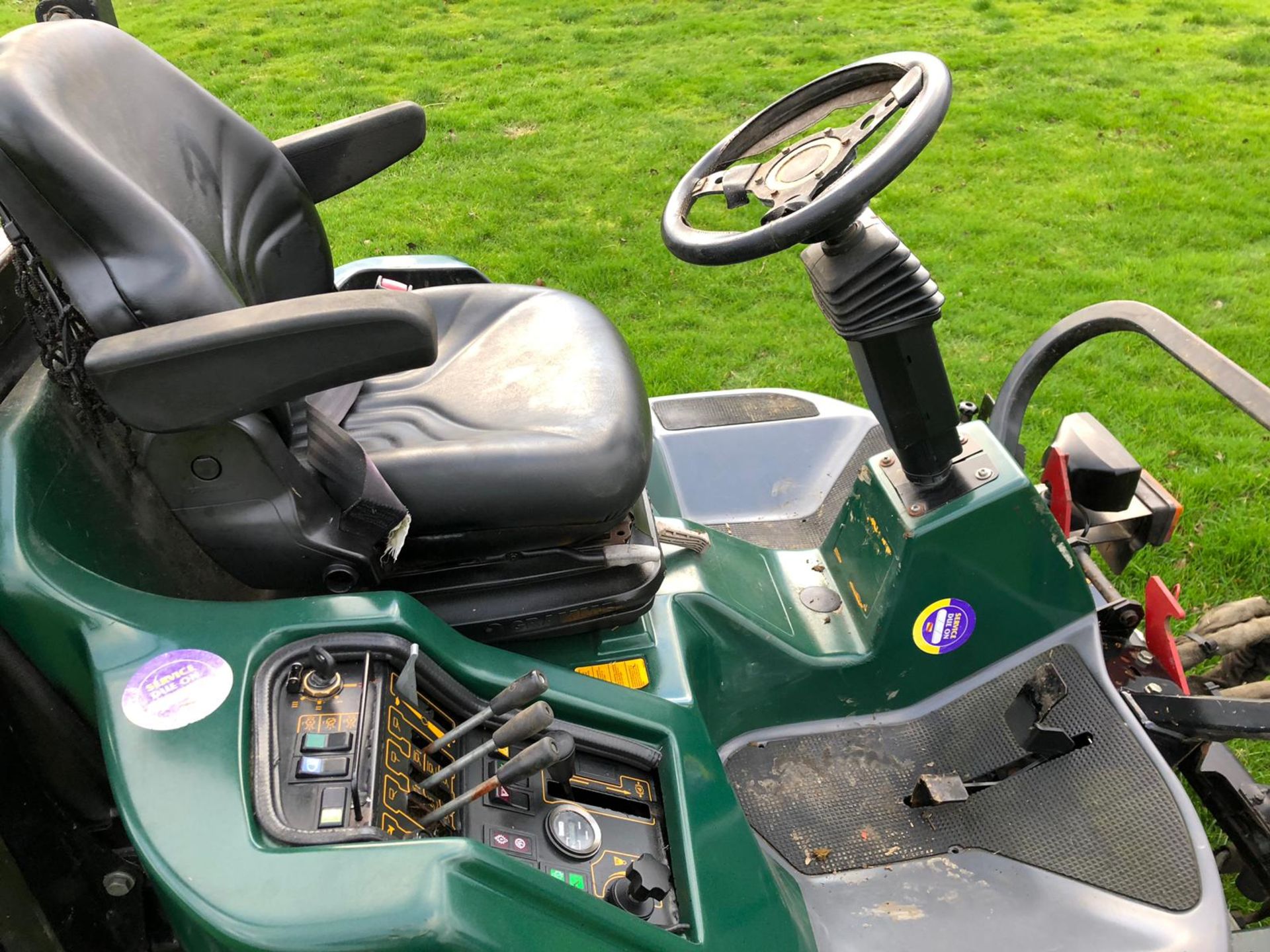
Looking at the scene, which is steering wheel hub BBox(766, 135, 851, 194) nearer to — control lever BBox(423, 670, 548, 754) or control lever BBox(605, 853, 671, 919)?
control lever BBox(423, 670, 548, 754)

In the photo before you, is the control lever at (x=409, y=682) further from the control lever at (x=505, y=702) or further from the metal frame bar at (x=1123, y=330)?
the metal frame bar at (x=1123, y=330)

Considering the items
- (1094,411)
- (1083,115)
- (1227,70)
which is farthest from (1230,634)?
(1227,70)

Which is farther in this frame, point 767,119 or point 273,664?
point 767,119

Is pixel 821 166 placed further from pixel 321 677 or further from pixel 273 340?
pixel 321 677

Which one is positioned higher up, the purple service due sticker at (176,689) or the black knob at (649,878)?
the purple service due sticker at (176,689)

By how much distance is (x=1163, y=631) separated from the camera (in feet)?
5.96

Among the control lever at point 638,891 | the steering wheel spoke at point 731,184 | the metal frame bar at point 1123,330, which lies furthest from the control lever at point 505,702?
the metal frame bar at point 1123,330

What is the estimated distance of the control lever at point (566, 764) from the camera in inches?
46.8

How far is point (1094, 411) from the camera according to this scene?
126 inches

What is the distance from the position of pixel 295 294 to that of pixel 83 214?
0.60 metres

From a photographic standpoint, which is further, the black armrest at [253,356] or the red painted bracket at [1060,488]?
the red painted bracket at [1060,488]

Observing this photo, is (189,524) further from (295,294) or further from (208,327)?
(295,294)

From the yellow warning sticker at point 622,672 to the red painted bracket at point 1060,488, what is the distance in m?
0.88

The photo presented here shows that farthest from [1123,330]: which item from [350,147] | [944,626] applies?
[350,147]
